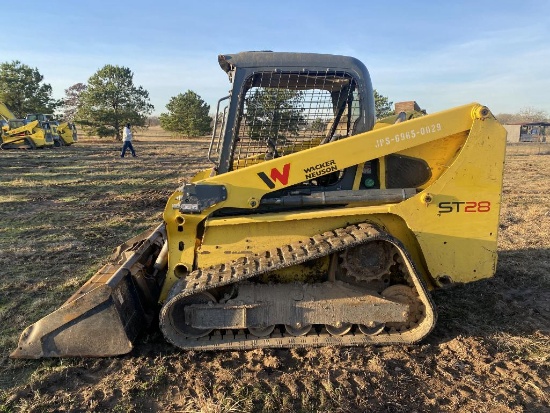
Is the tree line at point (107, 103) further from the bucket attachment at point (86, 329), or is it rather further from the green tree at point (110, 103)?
the bucket attachment at point (86, 329)

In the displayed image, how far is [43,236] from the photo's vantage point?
766 centimetres

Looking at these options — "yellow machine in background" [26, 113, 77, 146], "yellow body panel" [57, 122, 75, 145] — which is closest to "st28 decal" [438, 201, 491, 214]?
"yellow machine in background" [26, 113, 77, 146]

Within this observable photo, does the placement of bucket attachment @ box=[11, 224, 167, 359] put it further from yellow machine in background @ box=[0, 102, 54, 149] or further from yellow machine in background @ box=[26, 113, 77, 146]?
yellow machine in background @ box=[26, 113, 77, 146]

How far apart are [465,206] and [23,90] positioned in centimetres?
4735

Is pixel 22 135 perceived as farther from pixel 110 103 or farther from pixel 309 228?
pixel 309 228

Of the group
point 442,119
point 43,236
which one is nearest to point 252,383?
point 442,119

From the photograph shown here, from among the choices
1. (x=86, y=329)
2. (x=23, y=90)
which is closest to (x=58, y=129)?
(x=23, y=90)

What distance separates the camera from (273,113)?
4047mm

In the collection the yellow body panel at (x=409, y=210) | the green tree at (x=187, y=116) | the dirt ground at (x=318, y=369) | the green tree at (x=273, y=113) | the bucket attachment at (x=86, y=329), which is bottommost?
the dirt ground at (x=318, y=369)

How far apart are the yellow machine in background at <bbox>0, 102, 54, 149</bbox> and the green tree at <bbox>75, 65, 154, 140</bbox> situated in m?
15.6

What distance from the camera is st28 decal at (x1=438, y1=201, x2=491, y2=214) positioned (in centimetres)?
395

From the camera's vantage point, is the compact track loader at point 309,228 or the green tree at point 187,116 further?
the green tree at point 187,116

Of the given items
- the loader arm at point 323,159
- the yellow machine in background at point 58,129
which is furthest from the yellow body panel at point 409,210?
the yellow machine in background at point 58,129

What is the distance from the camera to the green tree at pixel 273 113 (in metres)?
4.00
